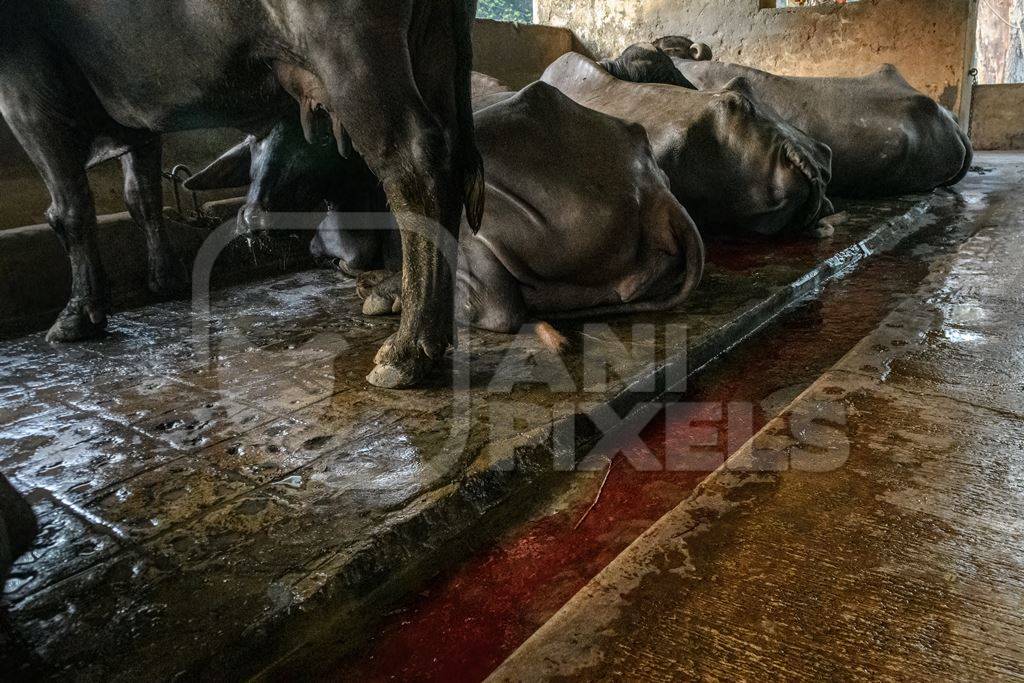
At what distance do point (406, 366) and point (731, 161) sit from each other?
2644 millimetres

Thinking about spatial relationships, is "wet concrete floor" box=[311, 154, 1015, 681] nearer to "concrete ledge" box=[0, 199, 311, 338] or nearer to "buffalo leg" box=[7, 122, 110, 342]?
"buffalo leg" box=[7, 122, 110, 342]

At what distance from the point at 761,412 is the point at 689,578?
3.65ft

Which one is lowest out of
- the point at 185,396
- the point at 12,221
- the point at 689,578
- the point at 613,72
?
the point at 689,578

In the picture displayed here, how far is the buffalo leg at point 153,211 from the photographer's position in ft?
11.8

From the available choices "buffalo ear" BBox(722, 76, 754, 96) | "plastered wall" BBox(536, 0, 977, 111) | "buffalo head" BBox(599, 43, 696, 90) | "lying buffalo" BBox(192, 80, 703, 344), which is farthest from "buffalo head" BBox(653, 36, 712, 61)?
"lying buffalo" BBox(192, 80, 703, 344)

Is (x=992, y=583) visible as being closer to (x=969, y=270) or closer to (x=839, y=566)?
(x=839, y=566)

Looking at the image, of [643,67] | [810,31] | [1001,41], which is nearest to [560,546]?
[643,67]

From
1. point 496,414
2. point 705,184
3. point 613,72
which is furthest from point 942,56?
point 496,414

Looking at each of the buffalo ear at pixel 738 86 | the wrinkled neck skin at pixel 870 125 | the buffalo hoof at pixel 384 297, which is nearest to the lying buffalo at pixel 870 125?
the wrinkled neck skin at pixel 870 125

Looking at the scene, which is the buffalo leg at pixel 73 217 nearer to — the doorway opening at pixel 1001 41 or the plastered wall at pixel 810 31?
the plastered wall at pixel 810 31

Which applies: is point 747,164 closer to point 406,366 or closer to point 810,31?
point 406,366

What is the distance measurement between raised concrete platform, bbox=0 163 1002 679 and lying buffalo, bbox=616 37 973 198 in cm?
304

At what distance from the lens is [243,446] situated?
7.20 ft

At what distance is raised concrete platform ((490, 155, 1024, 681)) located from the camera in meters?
1.42
